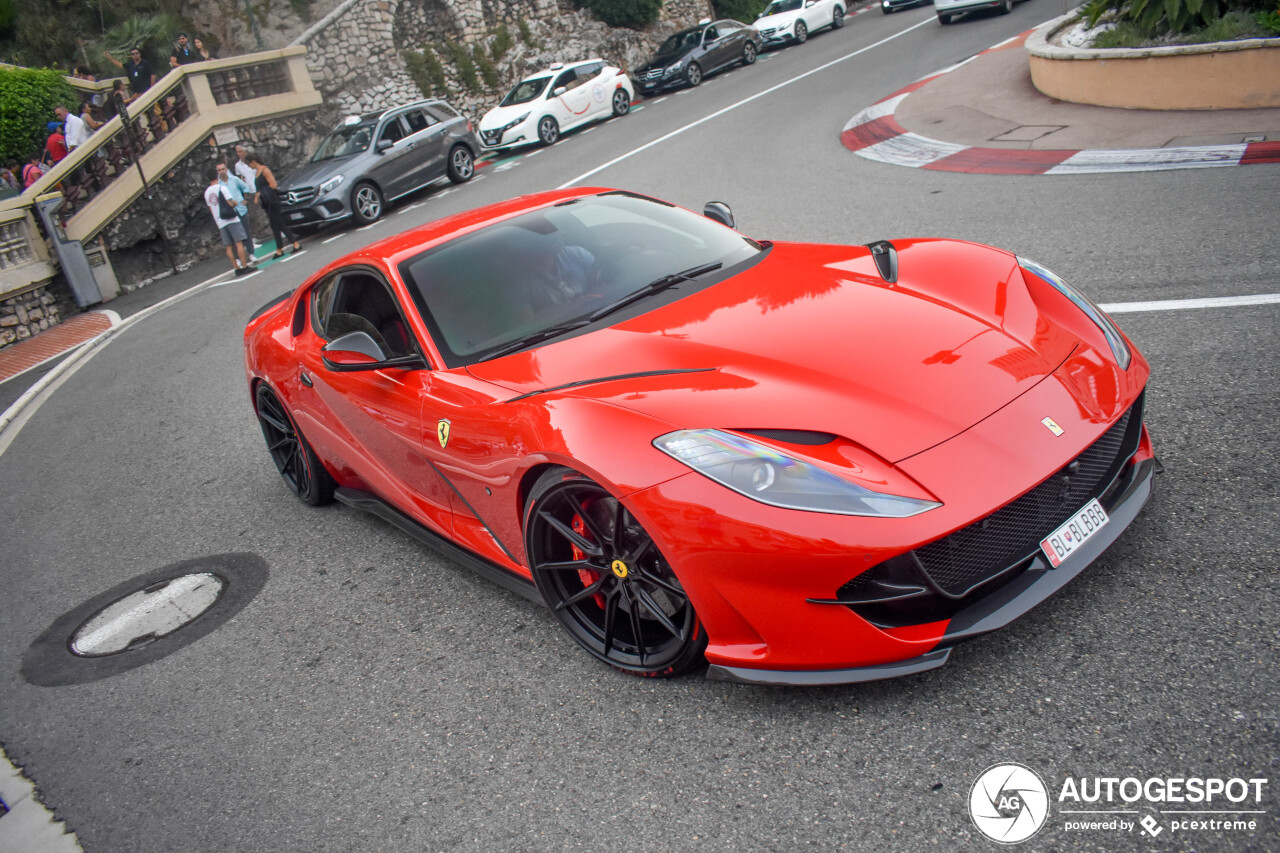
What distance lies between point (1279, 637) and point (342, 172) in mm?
16369

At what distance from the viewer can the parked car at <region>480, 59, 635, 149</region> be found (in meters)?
20.5

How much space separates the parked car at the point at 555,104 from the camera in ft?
67.4

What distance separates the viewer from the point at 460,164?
18.8 m

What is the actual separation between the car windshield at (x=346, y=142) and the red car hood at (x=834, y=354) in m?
15.2

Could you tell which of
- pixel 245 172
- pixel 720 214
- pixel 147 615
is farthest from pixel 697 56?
pixel 147 615

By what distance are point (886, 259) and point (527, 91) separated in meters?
19.4

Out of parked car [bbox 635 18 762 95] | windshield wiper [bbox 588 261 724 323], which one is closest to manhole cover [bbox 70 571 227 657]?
windshield wiper [bbox 588 261 724 323]

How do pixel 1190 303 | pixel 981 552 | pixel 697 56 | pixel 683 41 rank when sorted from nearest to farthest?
pixel 981 552, pixel 1190 303, pixel 697 56, pixel 683 41

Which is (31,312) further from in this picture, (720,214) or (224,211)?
(720,214)

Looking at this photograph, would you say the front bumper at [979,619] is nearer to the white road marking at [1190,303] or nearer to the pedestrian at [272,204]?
the white road marking at [1190,303]

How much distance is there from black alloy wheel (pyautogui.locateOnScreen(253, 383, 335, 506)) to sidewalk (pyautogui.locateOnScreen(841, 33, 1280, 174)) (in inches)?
284

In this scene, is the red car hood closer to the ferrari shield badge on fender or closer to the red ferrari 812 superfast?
the red ferrari 812 superfast

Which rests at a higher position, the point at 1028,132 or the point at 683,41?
the point at 683,41

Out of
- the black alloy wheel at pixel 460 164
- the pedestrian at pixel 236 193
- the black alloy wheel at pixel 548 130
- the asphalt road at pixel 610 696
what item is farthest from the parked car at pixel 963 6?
the asphalt road at pixel 610 696
